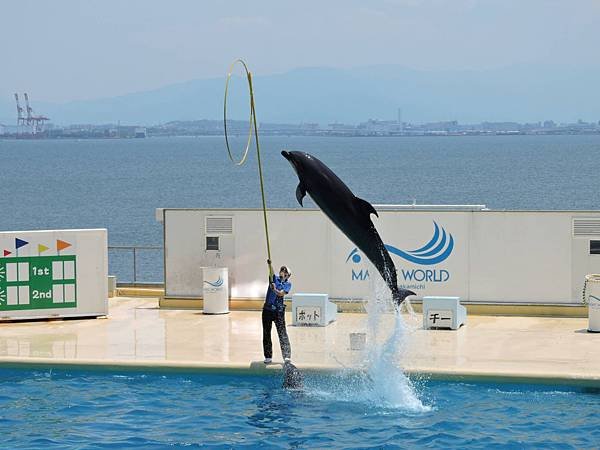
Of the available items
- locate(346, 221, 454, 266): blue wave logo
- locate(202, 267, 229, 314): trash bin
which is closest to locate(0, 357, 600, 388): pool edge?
locate(202, 267, 229, 314): trash bin

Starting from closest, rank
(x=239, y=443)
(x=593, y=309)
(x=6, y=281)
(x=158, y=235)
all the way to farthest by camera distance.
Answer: (x=239, y=443) → (x=593, y=309) → (x=6, y=281) → (x=158, y=235)

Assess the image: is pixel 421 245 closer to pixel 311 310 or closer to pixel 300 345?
pixel 311 310

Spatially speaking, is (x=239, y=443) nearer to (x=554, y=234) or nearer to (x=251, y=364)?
(x=251, y=364)

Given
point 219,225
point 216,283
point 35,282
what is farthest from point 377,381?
point 35,282

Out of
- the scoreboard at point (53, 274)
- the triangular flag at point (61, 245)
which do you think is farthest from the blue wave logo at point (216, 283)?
the triangular flag at point (61, 245)

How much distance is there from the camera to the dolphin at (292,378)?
17.0 metres

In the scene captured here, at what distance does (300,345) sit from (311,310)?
→ 6.25 feet

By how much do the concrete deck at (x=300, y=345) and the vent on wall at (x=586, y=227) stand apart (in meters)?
1.63

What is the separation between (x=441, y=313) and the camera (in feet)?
68.1

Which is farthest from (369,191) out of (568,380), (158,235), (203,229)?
(568,380)

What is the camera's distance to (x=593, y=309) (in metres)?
20.1

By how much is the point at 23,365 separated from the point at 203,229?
19.3 feet

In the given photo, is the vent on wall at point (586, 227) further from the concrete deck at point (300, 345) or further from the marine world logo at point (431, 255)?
the marine world logo at point (431, 255)

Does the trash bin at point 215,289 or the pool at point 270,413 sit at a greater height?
the trash bin at point 215,289
